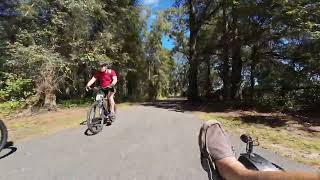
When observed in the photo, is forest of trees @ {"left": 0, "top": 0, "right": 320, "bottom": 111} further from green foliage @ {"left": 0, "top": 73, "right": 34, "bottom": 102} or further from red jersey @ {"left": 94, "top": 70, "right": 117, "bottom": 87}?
red jersey @ {"left": 94, "top": 70, "right": 117, "bottom": 87}

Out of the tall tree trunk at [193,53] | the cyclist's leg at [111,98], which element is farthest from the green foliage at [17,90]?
the tall tree trunk at [193,53]

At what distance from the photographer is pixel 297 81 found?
64.2 feet

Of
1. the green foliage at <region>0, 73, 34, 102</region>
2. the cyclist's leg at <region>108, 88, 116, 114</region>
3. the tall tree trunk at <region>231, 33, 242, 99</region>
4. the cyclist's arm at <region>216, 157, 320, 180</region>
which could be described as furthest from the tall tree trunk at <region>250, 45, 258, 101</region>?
the cyclist's arm at <region>216, 157, 320, 180</region>

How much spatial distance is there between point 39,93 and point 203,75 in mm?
26644

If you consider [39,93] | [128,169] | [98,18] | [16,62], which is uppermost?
[98,18]

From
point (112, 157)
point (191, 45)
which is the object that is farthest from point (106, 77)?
point (191, 45)

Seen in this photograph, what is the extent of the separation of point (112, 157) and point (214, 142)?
14.6 feet

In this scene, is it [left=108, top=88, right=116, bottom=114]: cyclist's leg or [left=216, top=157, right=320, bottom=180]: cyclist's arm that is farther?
[left=108, top=88, right=116, bottom=114]: cyclist's leg

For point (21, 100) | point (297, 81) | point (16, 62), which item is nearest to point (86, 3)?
point (16, 62)

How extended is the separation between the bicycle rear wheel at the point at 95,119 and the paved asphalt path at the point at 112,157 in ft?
0.67

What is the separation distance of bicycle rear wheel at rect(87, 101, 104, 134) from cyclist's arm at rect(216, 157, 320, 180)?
7.26 meters

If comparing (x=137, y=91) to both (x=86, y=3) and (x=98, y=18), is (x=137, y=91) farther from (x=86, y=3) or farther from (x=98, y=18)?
(x=86, y=3)

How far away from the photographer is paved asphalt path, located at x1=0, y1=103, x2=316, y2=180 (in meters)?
6.12

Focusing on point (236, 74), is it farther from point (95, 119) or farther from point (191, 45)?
point (95, 119)
